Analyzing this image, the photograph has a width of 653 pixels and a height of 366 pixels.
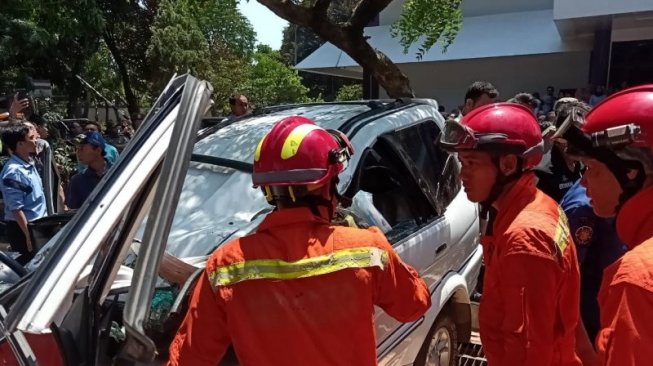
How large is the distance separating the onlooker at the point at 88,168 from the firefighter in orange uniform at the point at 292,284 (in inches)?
127

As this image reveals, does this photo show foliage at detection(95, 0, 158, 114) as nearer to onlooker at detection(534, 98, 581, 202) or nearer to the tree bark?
the tree bark

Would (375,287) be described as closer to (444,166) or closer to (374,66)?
(444,166)

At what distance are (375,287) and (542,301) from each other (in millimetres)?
487

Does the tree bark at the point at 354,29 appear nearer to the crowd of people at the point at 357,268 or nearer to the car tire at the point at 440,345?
the car tire at the point at 440,345

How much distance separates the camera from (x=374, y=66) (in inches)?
243

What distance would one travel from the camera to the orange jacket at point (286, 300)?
1635mm

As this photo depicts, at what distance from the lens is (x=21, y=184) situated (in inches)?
184

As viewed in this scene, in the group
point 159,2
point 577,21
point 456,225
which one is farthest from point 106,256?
point 159,2

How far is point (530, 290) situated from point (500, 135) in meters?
0.54

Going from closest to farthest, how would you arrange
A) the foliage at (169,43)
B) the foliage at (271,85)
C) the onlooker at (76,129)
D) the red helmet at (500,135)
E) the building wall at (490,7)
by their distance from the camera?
the red helmet at (500,135), the onlooker at (76,129), the building wall at (490,7), the foliage at (169,43), the foliage at (271,85)

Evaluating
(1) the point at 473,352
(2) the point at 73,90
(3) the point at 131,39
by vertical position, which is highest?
(3) the point at 131,39

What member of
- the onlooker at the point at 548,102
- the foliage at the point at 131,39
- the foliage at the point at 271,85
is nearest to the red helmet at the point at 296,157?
the onlooker at the point at 548,102

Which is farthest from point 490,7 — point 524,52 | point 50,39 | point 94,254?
point 94,254

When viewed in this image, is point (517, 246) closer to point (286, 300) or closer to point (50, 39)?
point (286, 300)
